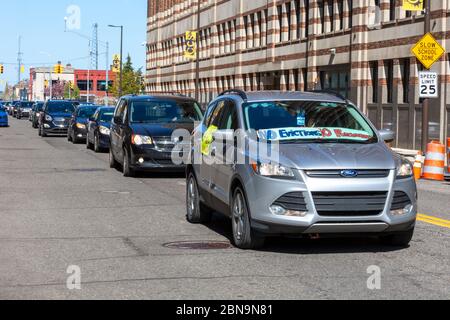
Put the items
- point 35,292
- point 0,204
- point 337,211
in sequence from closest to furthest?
point 35,292 → point 337,211 → point 0,204

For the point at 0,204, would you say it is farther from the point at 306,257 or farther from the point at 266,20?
the point at 266,20

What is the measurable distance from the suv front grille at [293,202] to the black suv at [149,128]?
9.73 meters

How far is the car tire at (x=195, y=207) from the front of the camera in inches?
438

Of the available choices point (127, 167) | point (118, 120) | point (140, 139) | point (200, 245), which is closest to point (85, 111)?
point (118, 120)

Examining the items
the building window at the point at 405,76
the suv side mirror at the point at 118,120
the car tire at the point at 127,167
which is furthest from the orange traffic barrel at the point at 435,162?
the building window at the point at 405,76

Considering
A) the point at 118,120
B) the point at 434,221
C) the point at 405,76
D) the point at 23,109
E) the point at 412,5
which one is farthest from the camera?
the point at 23,109

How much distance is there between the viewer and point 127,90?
10112 cm

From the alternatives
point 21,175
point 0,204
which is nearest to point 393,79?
point 21,175

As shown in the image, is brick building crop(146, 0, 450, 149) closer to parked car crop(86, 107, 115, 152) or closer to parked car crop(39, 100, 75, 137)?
parked car crop(39, 100, 75, 137)

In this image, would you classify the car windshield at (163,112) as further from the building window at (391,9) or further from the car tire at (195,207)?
the building window at (391,9)

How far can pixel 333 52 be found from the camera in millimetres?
39781

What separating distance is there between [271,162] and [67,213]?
4595 mm

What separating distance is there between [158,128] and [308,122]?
9004mm

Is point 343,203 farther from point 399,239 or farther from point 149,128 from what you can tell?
point 149,128
